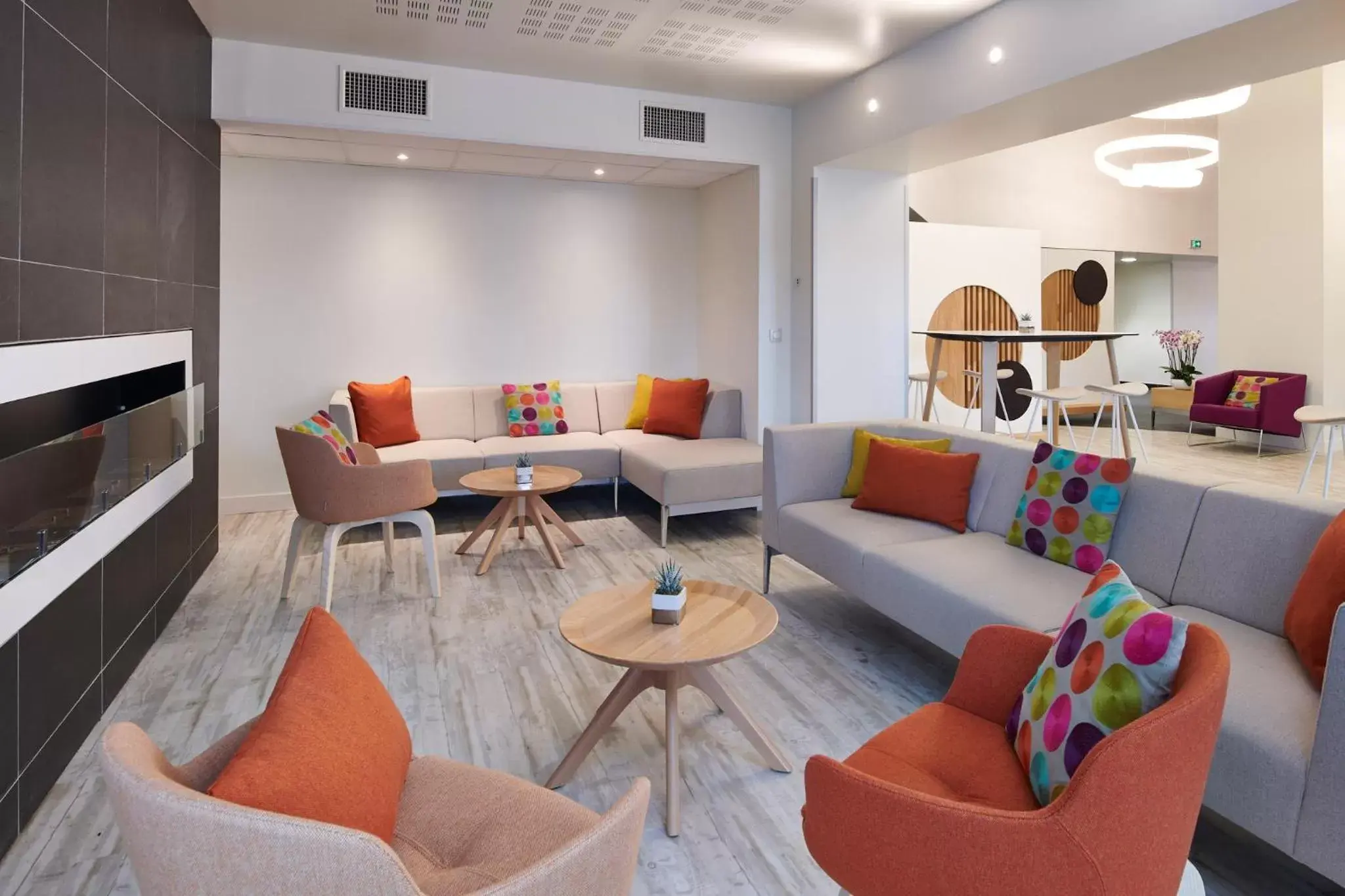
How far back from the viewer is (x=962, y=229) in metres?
8.40

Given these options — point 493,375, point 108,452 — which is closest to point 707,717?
point 108,452

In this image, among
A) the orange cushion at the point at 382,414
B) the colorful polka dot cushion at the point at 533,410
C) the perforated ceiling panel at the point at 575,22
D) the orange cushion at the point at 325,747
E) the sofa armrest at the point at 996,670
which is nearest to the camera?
the orange cushion at the point at 325,747

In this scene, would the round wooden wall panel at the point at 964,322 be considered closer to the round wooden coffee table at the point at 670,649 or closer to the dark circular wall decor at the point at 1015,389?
the dark circular wall decor at the point at 1015,389

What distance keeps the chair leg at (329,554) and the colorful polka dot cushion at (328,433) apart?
0.30 metres

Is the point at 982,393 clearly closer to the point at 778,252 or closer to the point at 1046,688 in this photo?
the point at 778,252

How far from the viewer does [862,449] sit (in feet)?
13.1

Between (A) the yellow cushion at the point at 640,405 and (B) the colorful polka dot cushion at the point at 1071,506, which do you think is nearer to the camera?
(B) the colorful polka dot cushion at the point at 1071,506

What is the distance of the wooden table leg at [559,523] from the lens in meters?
4.75

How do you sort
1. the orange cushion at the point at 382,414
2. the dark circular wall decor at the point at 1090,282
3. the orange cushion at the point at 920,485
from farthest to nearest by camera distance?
the dark circular wall decor at the point at 1090,282, the orange cushion at the point at 382,414, the orange cushion at the point at 920,485

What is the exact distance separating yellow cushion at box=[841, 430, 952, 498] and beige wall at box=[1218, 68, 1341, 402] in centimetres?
620

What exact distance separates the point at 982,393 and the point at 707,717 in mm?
2805

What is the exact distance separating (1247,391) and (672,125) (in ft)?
20.5

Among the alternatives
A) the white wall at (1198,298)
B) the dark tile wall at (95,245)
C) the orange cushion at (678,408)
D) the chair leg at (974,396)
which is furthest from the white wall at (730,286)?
the white wall at (1198,298)

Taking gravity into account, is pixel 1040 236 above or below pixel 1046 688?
above
